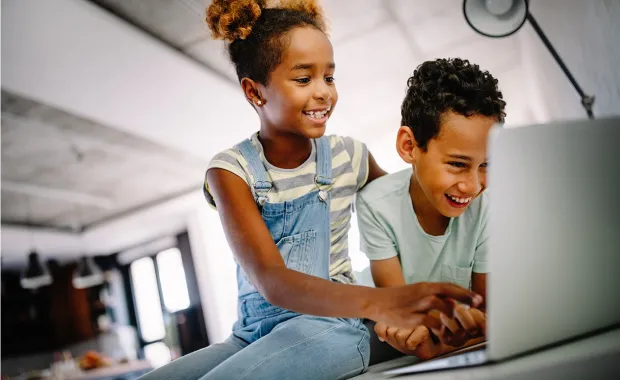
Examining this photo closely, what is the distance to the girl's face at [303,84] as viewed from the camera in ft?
2.67

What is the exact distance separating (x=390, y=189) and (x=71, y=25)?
5.49ft

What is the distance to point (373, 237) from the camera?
2.84 feet

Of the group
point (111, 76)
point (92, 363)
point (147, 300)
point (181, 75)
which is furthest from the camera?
point (147, 300)

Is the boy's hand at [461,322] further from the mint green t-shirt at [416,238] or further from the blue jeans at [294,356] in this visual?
the mint green t-shirt at [416,238]

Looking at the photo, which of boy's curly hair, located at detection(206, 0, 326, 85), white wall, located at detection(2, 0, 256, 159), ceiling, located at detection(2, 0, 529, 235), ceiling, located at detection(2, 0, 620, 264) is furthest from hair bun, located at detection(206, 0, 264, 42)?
white wall, located at detection(2, 0, 256, 159)

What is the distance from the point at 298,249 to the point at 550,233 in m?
0.44

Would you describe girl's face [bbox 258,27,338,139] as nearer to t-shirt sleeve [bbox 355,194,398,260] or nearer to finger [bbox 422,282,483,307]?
t-shirt sleeve [bbox 355,194,398,260]

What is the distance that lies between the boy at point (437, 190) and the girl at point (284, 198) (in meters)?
0.06

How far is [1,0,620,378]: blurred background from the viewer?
1980mm

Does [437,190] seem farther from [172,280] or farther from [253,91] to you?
[172,280]

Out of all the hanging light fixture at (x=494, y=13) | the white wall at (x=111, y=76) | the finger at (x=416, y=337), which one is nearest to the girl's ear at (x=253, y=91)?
the finger at (x=416, y=337)

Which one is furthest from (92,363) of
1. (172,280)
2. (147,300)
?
(147,300)

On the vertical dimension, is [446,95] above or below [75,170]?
below

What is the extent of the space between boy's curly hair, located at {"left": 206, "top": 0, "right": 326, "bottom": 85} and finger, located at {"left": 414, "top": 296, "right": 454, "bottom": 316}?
484 millimetres
